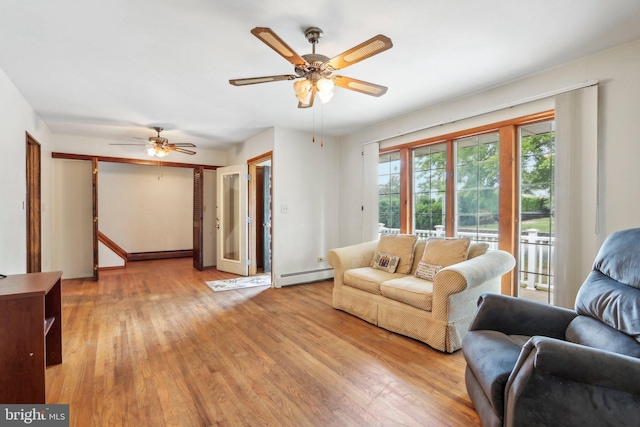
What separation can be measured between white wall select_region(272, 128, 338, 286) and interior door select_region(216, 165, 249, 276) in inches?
41.5

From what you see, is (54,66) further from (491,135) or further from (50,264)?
(491,135)

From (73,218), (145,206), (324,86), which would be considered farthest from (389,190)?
(145,206)

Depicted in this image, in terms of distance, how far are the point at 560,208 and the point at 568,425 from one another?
6.63ft

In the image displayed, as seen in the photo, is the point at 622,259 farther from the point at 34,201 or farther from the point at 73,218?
the point at 73,218

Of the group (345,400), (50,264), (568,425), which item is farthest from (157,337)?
(50,264)

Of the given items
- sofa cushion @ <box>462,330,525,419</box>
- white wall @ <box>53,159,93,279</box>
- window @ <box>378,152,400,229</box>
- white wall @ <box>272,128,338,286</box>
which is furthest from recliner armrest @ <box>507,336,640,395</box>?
white wall @ <box>53,159,93,279</box>

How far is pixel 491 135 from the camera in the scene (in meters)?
3.24

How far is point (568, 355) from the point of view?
1111mm

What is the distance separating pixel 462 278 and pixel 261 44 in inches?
94.0

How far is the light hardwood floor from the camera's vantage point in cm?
171

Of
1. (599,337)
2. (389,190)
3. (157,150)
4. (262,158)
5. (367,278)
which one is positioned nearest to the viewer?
(599,337)

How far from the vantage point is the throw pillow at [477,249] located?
9.54 feet

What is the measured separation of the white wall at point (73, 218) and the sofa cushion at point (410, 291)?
531 centimetres

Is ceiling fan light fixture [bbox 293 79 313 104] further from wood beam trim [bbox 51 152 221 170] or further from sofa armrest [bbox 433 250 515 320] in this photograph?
wood beam trim [bbox 51 152 221 170]
